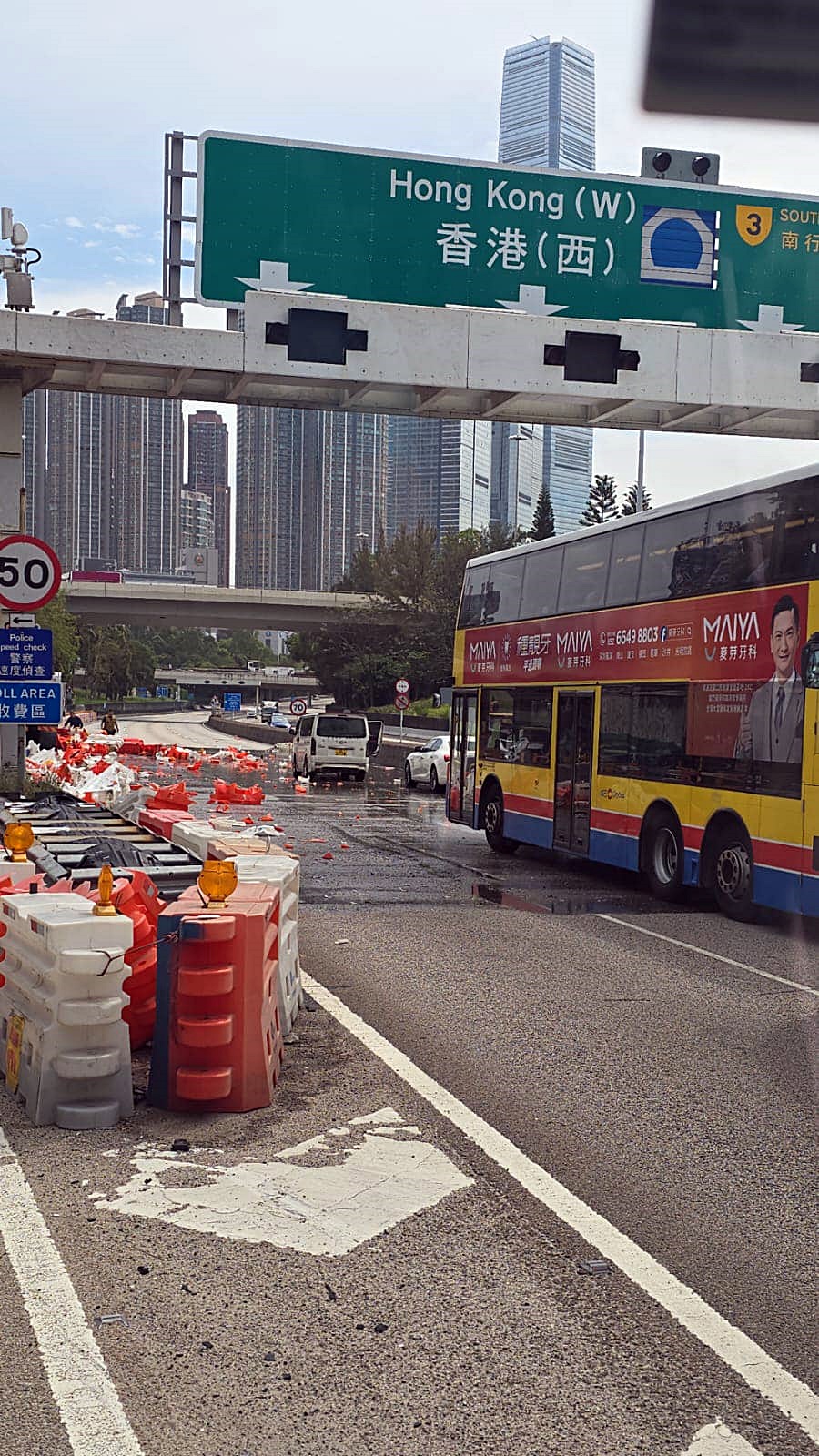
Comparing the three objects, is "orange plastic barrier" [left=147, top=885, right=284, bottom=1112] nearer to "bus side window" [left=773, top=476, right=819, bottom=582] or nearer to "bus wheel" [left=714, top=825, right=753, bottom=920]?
"bus side window" [left=773, top=476, right=819, bottom=582]

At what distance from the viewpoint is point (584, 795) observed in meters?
17.5

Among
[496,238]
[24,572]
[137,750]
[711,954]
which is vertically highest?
[496,238]

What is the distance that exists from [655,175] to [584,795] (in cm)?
778

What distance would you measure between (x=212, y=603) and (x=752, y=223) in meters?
69.4

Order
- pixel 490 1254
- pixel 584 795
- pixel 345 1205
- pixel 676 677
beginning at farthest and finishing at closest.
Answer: pixel 584 795, pixel 676 677, pixel 345 1205, pixel 490 1254

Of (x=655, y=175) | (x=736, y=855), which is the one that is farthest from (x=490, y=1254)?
(x=655, y=175)

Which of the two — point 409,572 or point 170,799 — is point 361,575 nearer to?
point 409,572

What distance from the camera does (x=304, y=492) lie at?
571 ft

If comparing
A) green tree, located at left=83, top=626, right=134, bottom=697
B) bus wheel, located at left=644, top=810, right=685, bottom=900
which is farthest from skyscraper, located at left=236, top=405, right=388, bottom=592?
bus wheel, located at left=644, top=810, right=685, bottom=900

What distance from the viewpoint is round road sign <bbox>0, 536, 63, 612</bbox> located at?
13.1 meters

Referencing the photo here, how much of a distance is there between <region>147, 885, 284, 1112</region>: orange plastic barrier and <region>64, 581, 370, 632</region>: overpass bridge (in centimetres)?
7747

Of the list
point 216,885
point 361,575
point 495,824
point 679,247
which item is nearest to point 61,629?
point 361,575

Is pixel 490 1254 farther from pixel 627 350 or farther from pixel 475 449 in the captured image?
pixel 475 449

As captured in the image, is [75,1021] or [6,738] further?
[6,738]
